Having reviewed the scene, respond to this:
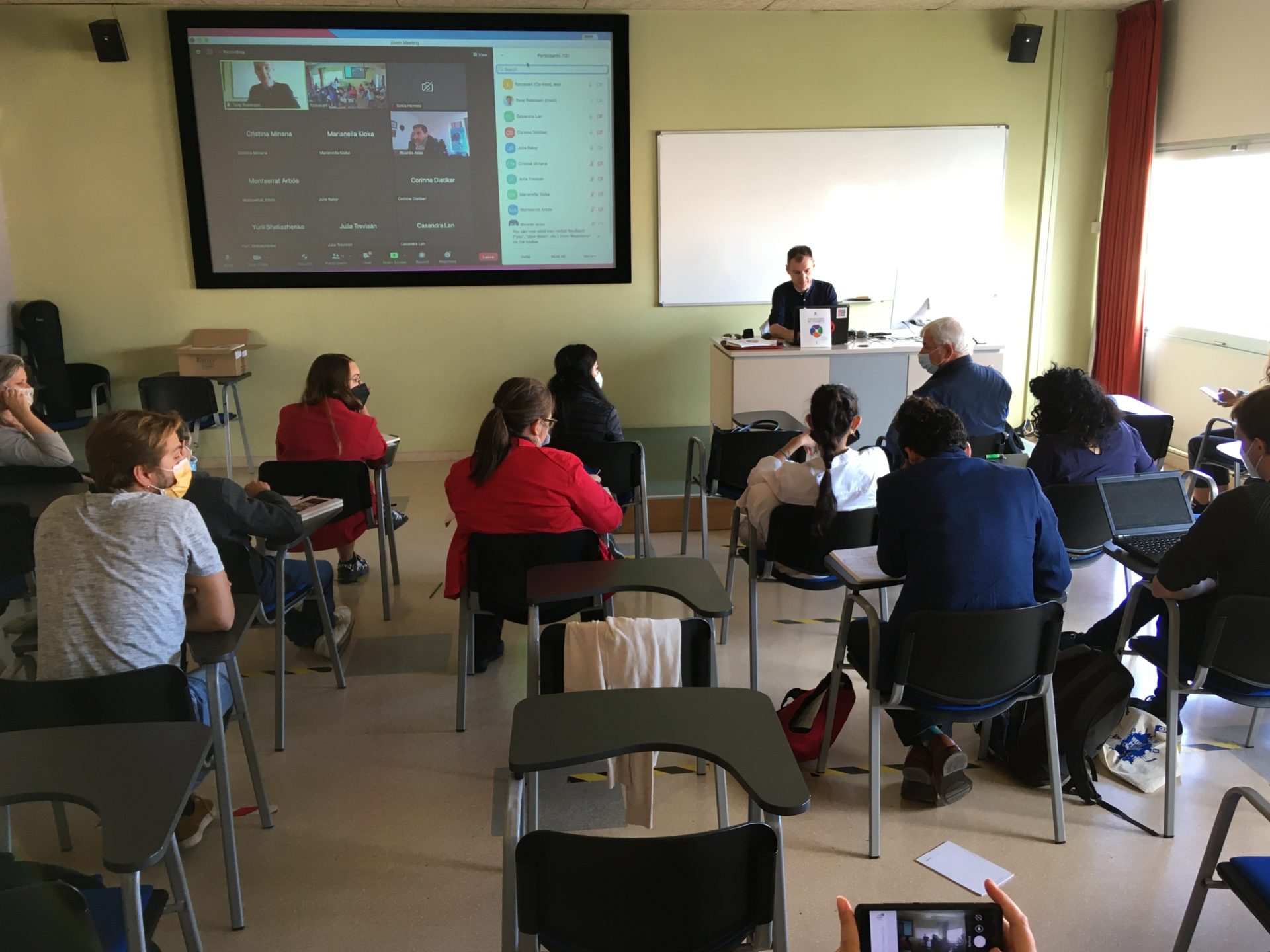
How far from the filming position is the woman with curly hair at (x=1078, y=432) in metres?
3.35

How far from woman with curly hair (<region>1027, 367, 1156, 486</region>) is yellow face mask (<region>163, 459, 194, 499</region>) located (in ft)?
8.69

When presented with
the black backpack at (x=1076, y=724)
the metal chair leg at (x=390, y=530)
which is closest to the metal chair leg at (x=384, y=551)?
the metal chair leg at (x=390, y=530)

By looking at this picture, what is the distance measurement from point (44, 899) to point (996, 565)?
2.04 metres

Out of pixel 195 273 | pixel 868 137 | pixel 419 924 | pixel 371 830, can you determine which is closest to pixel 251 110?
pixel 195 273

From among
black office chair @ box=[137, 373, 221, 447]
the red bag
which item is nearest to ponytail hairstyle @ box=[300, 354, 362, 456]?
the red bag

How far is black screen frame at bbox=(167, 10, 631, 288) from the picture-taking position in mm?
6008

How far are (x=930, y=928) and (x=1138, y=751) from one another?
1815 millimetres

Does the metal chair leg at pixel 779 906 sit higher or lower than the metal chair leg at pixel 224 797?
higher

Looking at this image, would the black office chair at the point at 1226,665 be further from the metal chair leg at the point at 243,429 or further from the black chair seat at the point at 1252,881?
the metal chair leg at the point at 243,429

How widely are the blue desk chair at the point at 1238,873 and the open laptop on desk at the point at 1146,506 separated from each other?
1063 mm

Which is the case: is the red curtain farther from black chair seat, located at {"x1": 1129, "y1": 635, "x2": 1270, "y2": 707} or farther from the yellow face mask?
the yellow face mask

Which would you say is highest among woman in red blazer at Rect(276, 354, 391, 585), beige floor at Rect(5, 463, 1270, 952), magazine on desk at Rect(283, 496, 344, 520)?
woman in red blazer at Rect(276, 354, 391, 585)

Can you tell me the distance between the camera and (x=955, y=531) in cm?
239

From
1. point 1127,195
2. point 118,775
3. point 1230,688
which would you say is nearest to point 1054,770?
point 1230,688
